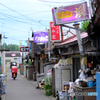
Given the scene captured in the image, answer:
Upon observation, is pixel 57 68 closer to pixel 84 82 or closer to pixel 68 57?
pixel 68 57

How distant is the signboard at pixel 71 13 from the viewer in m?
8.21

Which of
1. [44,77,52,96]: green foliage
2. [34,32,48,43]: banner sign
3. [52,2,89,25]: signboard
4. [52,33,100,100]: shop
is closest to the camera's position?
[52,2,89,25]: signboard

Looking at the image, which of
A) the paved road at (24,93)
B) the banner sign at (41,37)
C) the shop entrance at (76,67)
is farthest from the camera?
the banner sign at (41,37)

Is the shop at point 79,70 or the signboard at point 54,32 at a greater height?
the signboard at point 54,32

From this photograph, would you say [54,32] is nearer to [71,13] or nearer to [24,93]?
[24,93]

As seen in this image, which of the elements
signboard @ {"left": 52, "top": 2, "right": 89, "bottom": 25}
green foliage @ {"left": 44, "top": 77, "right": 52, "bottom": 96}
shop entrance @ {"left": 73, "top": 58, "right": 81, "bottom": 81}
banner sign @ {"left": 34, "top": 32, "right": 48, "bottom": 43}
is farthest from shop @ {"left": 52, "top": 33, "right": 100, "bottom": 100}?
banner sign @ {"left": 34, "top": 32, "right": 48, "bottom": 43}

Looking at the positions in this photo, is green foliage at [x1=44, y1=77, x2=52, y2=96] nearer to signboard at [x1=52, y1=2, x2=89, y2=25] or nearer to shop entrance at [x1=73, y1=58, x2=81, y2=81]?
shop entrance at [x1=73, y1=58, x2=81, y2=81]

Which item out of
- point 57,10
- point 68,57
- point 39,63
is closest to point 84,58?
point 57,10

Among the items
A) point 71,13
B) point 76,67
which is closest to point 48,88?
point 76,67

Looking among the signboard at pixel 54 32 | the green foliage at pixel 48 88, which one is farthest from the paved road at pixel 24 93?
the signboard at pixel 54 32

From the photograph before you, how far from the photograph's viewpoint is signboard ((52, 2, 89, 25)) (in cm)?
821

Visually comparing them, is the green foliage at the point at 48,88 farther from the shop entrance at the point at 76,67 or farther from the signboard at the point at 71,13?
the signboard at the point at 71,13

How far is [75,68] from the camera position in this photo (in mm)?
12781

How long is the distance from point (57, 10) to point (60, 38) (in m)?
6.65
